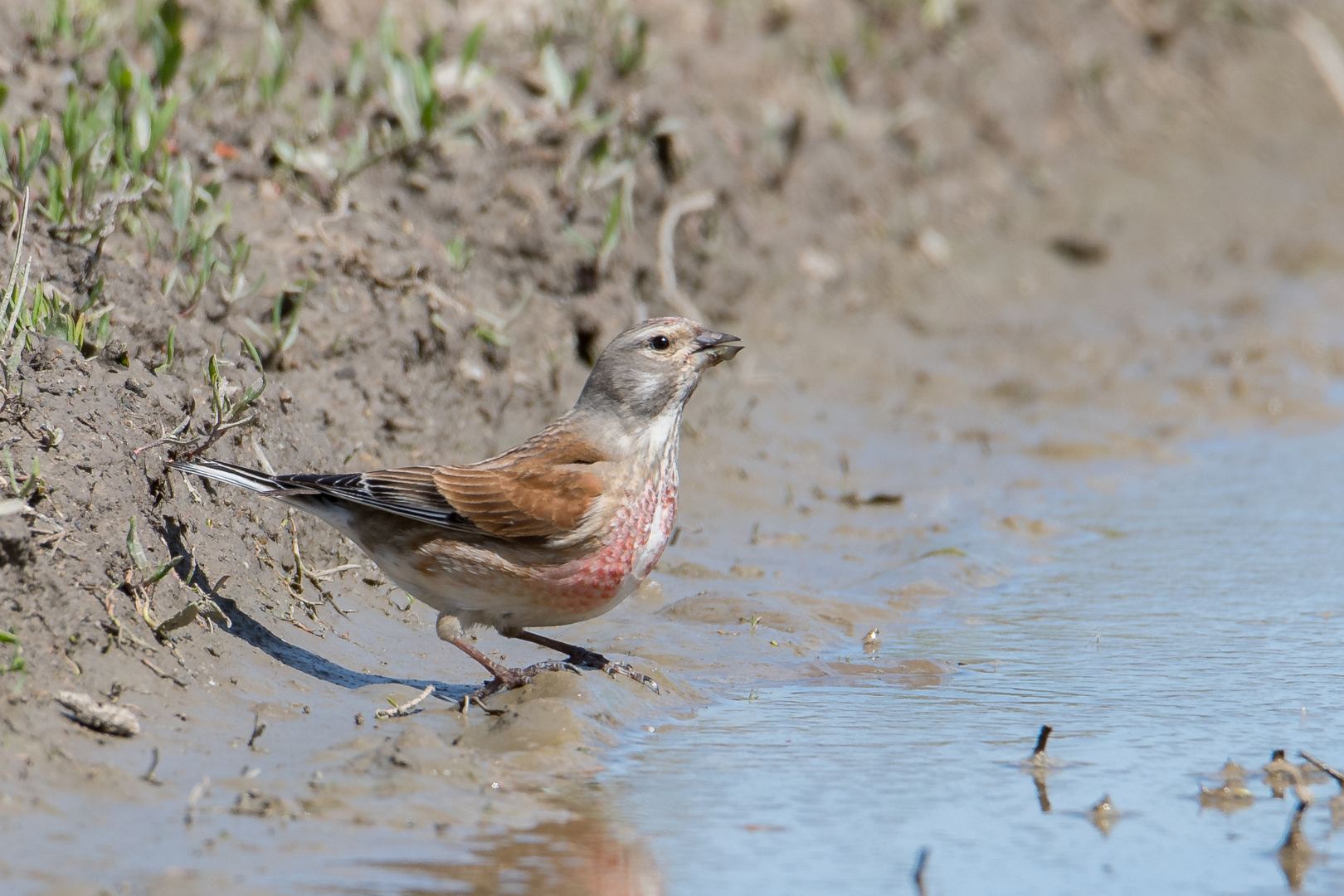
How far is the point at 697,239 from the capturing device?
834 cm

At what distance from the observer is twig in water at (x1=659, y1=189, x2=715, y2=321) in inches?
313

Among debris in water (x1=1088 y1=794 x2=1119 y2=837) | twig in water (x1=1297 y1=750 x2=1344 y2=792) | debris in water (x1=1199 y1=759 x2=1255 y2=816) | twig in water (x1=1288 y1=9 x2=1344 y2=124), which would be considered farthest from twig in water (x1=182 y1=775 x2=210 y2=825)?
twig in water (x1=1288 y1=9 x2=1344 y2=124)

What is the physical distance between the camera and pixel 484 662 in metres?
4.84

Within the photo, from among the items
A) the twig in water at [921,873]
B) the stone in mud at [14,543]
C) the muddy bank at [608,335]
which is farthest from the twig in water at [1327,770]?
the stone in mud at [14,543]

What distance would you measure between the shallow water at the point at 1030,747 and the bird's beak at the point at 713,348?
3.82 feet

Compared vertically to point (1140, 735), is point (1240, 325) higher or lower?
higher

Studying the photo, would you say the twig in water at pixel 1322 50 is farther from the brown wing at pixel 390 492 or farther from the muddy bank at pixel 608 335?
the brown wing at pixel 390 492

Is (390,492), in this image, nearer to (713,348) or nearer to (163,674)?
(163,674)

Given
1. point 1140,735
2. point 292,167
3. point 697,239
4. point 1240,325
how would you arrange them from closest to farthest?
point 1140,735, point 292,167, point 697,239, point 1240,325

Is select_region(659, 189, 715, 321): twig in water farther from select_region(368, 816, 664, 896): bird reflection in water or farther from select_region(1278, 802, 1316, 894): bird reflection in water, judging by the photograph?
select_region(1278, 802, 1316, 894): bird reflection in water

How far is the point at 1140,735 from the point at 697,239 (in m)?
4.49

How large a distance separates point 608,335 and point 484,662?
9.14 feet

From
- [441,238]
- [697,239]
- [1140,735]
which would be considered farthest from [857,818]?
[697,239]

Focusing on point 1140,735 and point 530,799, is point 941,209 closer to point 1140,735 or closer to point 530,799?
point 1140,735
